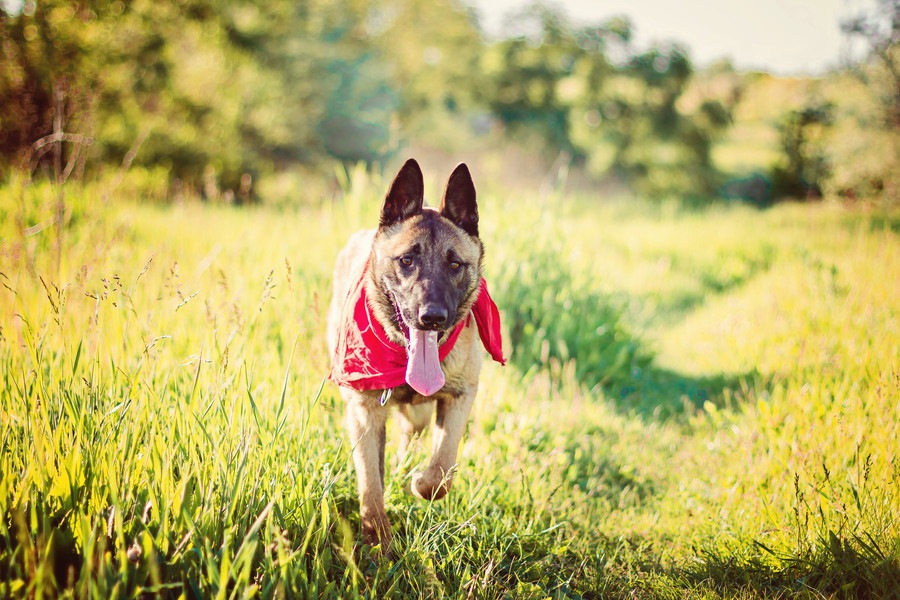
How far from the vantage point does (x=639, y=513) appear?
356cm

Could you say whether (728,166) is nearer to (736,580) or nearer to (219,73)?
(219,73)

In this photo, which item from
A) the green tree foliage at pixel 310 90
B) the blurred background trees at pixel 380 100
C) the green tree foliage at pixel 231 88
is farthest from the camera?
the green tree foliage at pixel 231 88

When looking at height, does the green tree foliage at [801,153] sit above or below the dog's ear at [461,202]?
above

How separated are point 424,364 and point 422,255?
65 cm

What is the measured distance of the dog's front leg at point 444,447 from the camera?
9.35 ft

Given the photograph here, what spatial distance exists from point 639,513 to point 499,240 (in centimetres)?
331

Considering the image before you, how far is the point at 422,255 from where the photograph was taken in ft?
10.5

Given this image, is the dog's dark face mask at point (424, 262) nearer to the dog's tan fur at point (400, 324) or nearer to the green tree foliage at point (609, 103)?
the dog's tan fur at point (400, 324)

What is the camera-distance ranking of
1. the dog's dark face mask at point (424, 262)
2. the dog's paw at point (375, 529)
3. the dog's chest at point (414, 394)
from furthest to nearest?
the dog's chest at point (414, 394) → the dog's dark face mask at point (424, 262) → the dog's paw at point (375, 529)

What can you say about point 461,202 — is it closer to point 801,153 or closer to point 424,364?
point 424,364

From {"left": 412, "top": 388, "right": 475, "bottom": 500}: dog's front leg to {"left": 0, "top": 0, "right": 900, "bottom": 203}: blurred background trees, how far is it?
645cm

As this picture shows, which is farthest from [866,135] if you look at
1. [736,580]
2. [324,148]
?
[736,580]

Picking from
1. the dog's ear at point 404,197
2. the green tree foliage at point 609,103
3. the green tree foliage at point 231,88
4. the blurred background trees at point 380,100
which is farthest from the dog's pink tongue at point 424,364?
the green tree foliage at point 609,103

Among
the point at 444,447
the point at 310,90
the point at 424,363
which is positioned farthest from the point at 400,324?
the point at 310,90
